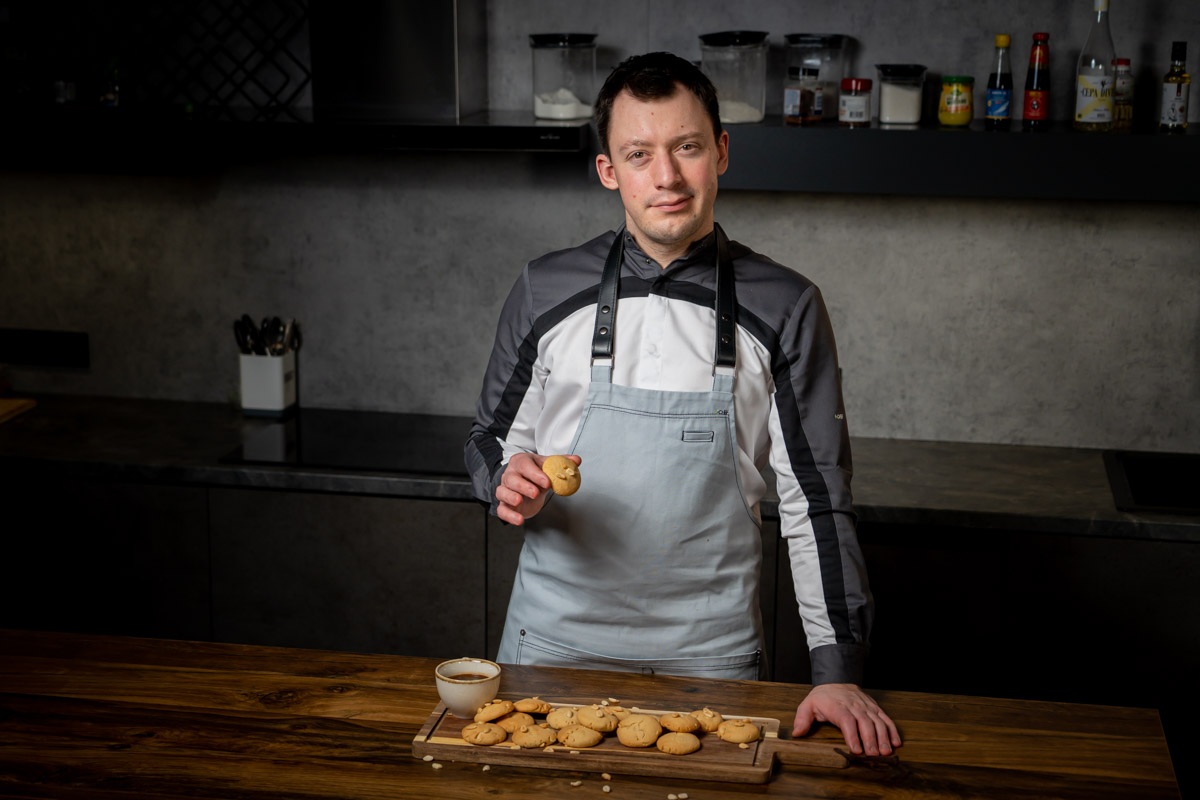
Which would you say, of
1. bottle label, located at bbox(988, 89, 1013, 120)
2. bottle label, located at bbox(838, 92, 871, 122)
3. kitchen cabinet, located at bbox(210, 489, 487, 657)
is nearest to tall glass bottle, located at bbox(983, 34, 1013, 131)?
bottle label, located at bbox(988, 89, 1013, 120)

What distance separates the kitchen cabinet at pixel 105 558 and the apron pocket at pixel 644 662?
127cm

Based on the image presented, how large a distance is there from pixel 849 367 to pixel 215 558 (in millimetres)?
1669

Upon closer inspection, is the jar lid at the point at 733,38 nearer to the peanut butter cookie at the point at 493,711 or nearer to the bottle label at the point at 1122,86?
the bottle label at the point at 1122,86

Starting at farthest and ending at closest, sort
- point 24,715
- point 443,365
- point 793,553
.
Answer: point 443,365, point 793,553, point 24,715

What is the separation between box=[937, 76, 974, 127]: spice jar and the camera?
8.77ft

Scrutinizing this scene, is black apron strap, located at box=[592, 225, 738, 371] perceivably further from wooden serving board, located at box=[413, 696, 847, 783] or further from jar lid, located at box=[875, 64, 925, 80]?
jar lid, located at box=[875, 64, 925, 80]

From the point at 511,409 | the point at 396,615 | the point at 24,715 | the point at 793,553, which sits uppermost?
the point at 511,409

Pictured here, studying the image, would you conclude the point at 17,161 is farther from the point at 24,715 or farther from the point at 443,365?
the point at 24,715

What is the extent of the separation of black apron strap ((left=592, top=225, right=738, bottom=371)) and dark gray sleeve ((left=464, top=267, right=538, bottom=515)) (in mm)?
135

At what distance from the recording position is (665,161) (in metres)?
1.64

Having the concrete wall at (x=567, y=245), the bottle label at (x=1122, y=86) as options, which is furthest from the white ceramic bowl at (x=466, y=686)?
the bottle label at (x=1122, y=86)

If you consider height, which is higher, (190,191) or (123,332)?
(190,191)

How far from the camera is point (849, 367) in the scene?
10.0 feet

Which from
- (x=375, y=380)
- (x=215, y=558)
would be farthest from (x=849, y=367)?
(x=215, y=558)
